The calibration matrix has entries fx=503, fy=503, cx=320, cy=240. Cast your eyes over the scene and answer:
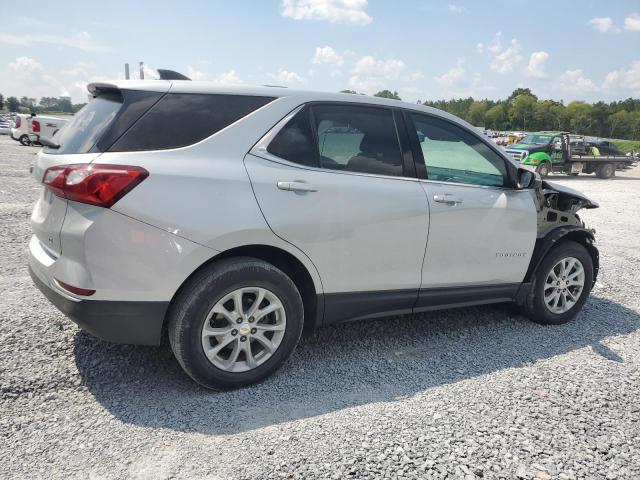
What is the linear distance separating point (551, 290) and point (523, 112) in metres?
122

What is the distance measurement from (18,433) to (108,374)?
26.5 inches

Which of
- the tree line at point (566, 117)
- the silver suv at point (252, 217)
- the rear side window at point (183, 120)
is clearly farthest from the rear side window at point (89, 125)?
the tree line at point (566, 117)

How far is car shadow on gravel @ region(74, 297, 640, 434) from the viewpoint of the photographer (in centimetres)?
289

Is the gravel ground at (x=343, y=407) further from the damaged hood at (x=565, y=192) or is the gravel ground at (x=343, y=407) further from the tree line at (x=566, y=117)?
the tree line at (x=566, y=117)

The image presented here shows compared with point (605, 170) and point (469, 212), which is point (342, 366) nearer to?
point (469, 212)

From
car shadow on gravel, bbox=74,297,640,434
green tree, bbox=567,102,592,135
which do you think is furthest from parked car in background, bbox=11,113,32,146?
green tree, bbox=567,102,592,135

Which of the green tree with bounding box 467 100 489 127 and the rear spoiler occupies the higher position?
the green tree with bounding box 467 100 489 127

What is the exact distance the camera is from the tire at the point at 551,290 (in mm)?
4348

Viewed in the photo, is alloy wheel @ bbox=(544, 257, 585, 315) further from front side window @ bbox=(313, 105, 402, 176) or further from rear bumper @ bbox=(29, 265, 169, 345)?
rear bumper @ bbox=(29, 265, 169, 345)

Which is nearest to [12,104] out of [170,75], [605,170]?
[605,170]

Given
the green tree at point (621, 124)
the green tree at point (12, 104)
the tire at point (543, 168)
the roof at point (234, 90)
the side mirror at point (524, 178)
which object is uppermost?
the green tree at point (621, 124)

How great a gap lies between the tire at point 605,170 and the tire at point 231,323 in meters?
24.0

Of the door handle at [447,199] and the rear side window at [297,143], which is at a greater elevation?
the rear side window at [297,143]

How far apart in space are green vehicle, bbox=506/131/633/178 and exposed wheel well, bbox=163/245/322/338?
1807cm
